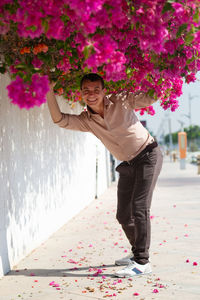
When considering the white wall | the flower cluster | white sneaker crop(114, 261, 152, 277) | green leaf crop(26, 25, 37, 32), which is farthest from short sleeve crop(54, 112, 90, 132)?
green leaf crop(26, 25, 37, 32)

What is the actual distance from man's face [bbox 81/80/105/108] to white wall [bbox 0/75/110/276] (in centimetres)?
125

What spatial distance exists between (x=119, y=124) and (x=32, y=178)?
242 centimetres

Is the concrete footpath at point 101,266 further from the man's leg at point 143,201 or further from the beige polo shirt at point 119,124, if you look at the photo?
the beige polo shirt at point 119,124

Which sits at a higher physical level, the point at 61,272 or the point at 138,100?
the point at 138,100

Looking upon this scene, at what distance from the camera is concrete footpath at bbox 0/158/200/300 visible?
4.69m

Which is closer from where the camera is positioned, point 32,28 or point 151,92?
point 32,28

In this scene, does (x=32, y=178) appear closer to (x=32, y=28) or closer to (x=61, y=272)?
(x=61, y=272)

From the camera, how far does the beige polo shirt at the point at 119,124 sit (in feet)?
16.6

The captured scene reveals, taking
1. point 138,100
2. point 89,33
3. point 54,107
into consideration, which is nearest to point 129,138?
point 138,100

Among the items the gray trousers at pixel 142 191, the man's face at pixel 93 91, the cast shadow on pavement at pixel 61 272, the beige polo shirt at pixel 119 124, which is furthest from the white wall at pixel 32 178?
the gray trousers at pixel 142 191

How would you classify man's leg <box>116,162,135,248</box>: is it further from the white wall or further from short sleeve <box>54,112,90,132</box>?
the white wall

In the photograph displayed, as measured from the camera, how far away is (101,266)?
228 inches

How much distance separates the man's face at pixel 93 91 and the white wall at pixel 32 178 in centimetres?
125

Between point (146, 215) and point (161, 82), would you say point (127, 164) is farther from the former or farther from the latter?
point (161, 82)
